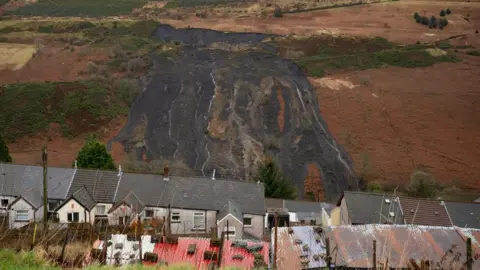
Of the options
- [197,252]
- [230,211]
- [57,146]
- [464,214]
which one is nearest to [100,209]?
[230,211]

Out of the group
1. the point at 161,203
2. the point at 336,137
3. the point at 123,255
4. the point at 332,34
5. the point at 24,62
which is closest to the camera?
the point at 123,255

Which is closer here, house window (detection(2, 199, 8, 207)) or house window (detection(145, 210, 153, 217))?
house window (detection(145, 210, 153, 217))

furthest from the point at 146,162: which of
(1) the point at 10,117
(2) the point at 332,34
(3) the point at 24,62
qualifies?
(2) the point at 332,34

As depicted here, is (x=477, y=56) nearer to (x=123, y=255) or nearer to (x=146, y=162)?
(x=146, y=162)

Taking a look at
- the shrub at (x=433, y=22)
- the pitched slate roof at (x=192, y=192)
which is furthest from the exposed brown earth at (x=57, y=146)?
the shrub at (x=433, y=22)

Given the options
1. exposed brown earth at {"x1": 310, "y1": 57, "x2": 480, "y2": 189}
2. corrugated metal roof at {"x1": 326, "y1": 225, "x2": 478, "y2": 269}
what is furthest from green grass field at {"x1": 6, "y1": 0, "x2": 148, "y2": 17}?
corrugated metal roof at {"x1": 326, "y1": 225, "x2": 478, "y2": 269}

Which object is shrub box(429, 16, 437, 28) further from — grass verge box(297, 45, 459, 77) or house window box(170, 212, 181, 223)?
house window box(170, 212, 181, 223)
